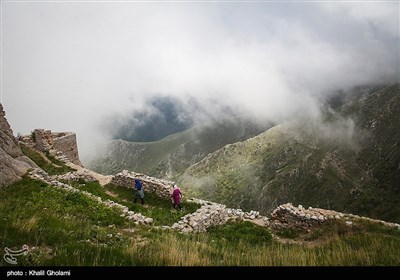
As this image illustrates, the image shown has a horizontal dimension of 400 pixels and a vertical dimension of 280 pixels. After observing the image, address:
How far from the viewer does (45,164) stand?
41.1 m

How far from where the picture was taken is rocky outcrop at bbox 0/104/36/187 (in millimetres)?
27641

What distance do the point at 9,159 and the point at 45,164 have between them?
460 inches

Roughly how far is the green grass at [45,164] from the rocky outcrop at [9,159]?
553 cm

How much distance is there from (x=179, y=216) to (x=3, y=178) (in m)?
12.9

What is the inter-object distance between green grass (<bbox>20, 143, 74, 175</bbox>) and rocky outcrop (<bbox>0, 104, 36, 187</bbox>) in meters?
5.53

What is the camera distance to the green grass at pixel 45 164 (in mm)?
39281

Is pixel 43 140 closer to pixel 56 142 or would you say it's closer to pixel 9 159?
pixel 56 142

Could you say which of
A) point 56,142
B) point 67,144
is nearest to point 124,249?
point 56,142

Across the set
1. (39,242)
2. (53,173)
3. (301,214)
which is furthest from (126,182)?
(39,242)

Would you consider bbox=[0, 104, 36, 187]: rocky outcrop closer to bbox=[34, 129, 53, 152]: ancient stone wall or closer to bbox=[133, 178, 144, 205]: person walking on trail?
bbox=[133, 178, 144, 205]: person walking on trail

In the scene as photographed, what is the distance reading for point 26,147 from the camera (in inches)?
1761

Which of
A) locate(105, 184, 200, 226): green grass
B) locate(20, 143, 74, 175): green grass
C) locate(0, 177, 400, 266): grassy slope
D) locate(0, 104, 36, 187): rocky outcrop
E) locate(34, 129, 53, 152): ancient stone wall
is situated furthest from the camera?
locate(34, 129, 53, 152): ancient stone wall

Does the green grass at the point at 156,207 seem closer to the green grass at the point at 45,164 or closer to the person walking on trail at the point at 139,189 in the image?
the person walking on trail at the point at 139,189

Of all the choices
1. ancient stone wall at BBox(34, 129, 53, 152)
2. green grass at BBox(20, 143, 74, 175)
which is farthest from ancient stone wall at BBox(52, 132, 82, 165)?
green grass at BBox(20, 143, 74, 175)
